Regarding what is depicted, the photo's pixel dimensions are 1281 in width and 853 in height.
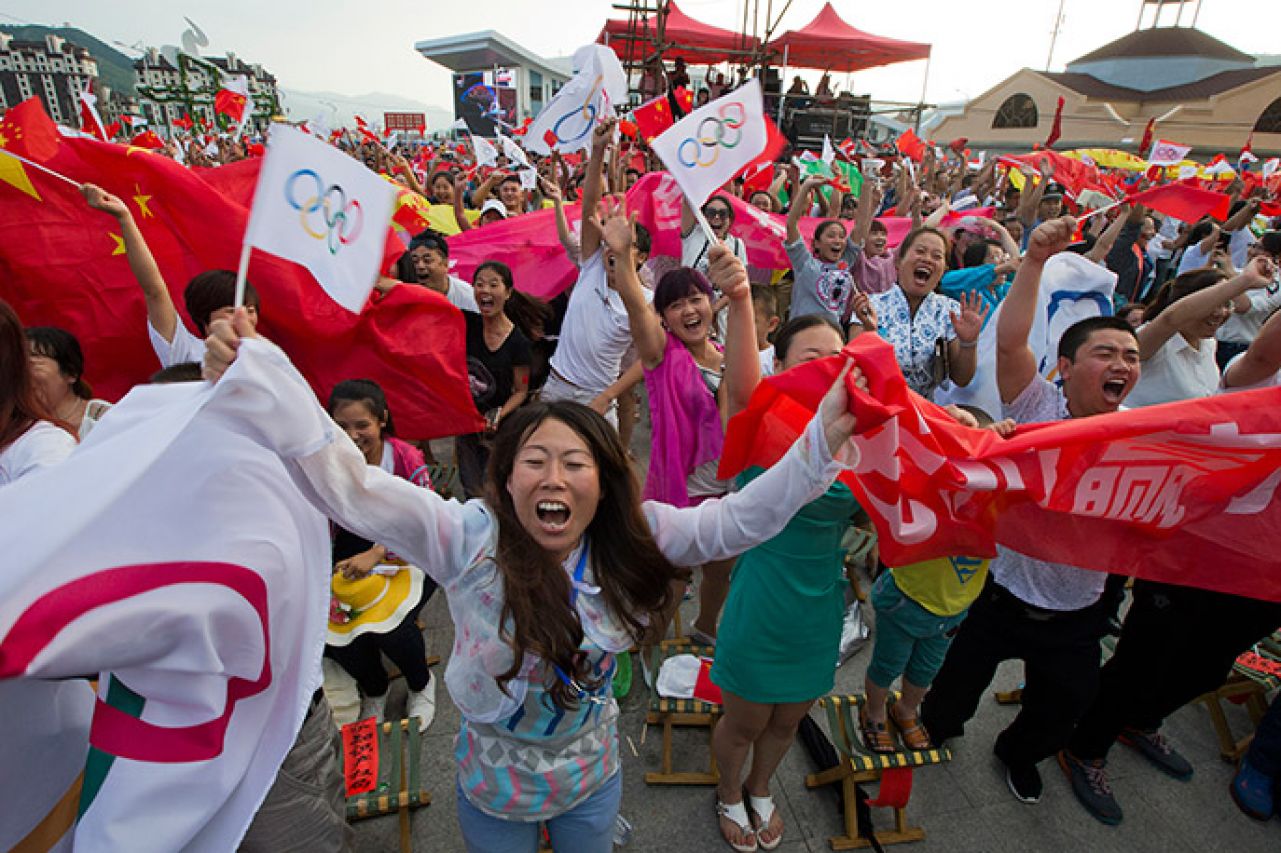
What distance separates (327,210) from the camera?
4.41 feet

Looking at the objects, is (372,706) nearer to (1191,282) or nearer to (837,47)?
(1191,282)

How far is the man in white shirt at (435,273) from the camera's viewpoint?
4105 millimetres

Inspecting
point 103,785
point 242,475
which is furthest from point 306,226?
point 103,785

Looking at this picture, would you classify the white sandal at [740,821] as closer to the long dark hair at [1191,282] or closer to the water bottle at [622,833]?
the water bottle at [622,833]

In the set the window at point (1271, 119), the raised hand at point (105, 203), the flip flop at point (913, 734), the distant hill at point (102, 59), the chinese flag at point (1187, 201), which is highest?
the distant hill at point (102, 59)

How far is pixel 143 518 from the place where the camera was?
41.7 inches

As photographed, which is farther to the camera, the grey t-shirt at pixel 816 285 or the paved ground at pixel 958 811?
the grey t-shirt at pixel 816 285

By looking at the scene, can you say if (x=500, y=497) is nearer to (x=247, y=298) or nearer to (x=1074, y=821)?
(x=247, y=298)

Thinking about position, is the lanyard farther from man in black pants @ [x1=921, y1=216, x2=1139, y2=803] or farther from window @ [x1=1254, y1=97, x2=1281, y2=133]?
window @ [x1=1254, y1=97, x2=1281, y2=133]

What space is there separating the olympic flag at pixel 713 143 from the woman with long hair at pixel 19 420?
2.04 metres

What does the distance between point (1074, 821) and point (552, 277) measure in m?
4.80

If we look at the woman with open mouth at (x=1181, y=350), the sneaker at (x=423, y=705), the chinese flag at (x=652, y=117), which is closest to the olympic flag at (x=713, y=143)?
the woman with open mouth at (x=1181, y=350)

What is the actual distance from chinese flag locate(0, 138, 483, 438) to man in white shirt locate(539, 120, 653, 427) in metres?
0.63

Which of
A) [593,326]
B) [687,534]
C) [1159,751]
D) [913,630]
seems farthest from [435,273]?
[1159,751]
